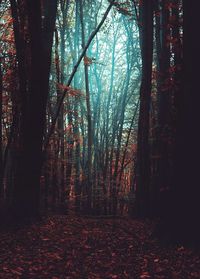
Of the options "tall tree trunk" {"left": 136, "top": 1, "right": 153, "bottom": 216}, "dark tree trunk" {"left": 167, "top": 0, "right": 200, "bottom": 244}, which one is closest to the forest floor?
"dark tree trunk" {"left": 167, "top": 0, "right": 200, "bottom": 244}

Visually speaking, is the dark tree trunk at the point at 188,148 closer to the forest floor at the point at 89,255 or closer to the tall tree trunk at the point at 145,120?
the forest floor at the point at 89,255

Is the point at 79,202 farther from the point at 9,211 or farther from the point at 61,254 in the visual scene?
the point at 61,254

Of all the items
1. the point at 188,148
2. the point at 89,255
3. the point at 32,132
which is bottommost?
the point at 89,255

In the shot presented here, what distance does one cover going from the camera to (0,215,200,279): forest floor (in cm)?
539

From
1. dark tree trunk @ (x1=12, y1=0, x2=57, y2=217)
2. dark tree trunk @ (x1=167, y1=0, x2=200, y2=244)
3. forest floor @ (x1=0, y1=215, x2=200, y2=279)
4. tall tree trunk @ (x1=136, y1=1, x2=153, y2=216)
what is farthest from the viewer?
tall tree trunk @ (x1=136, y1=1, x2=153, y2=216)

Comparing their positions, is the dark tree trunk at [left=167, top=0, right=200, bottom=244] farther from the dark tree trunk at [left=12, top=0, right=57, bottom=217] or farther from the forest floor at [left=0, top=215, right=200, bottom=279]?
the dark tree trunk at [left=12, top=0, right=57, bottom=217]

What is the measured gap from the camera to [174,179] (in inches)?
266

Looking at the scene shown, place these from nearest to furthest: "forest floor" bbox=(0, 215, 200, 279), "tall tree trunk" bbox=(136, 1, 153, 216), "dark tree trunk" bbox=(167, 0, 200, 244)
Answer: "forest floor" bbox=(0, 215, 200, 279) → "dark tree trunk" bbox=(167, 0, 200, 244) → "tall tree trunk" bbox=(136, 1, 153, 216)

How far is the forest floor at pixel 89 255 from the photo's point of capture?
539cm

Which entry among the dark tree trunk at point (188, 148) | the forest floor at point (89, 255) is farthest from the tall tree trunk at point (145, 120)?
the dark tree trunk at point (188, 148)

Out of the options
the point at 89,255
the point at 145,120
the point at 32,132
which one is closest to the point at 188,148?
the point at 89,255

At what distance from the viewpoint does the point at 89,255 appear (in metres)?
6.41

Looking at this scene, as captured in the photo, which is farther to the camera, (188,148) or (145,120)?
(145,120)

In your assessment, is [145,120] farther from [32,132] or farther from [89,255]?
[89,255]
